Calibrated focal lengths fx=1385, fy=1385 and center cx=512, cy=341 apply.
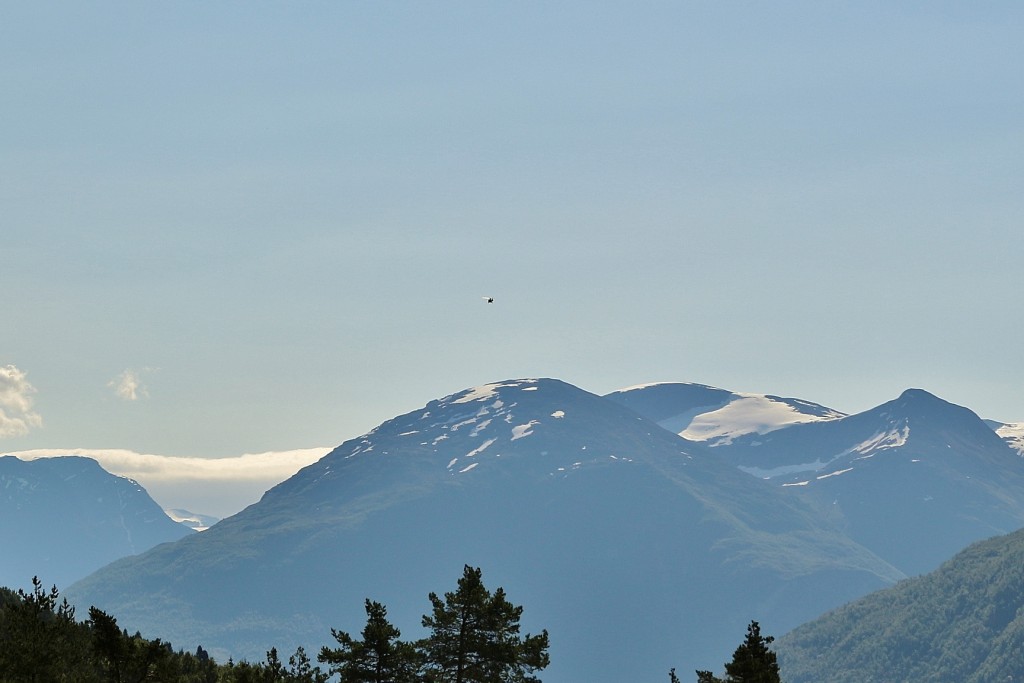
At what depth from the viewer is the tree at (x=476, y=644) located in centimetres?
6222

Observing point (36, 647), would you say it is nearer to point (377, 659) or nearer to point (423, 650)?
point (377, 659)

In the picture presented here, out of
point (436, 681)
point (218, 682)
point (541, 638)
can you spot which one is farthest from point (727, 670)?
point (218, 682)

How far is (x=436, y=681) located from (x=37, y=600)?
17.6 metres

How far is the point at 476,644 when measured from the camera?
6256cm

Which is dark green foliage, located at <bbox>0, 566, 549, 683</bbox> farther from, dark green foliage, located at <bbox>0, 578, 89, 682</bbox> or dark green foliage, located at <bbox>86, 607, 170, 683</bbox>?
dark green foliage, located at <bbox>0, 578, 89, 682</bbox>

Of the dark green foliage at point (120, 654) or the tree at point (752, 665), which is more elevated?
the dark green foliage at point (120, 654)

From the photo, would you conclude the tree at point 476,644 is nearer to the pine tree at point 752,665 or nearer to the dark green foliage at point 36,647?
the pine tree at point 752,665

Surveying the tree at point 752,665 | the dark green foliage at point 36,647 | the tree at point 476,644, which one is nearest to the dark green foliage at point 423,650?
the tree at point 476,644

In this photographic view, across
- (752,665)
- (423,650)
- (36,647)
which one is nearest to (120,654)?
(36,647)

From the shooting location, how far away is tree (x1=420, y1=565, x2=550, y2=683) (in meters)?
62.2

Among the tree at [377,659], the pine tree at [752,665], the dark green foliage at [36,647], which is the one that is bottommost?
the pine tree at [752,665]

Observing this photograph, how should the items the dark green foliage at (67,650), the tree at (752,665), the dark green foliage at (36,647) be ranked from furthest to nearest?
the tree at (752,665) → the dark green foliage at (67,650) → the dark green foliage at (36,647)

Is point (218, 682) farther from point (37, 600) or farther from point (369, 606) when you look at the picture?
point (37, 600)

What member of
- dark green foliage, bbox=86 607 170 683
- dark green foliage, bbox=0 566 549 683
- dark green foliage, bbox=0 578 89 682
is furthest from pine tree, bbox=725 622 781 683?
dark green foliage, bbox=0 578 89 682
